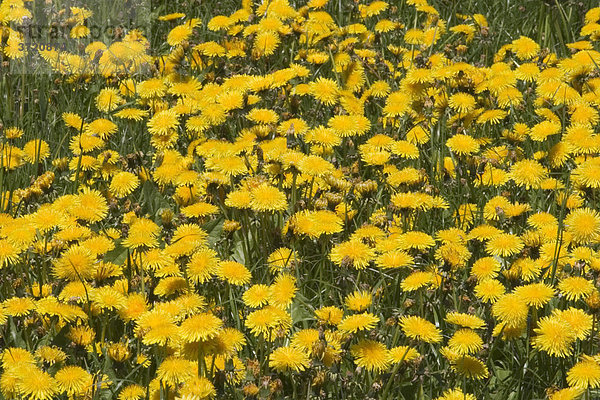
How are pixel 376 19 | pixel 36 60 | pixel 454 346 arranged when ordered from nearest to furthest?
pixel 454 346, pixel 36 60, pixel 376 19

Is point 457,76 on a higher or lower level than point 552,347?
higher

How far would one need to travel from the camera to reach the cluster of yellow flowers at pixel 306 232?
191 cm

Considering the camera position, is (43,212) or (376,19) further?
(376,19)

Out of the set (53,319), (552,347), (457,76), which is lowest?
(53,319)

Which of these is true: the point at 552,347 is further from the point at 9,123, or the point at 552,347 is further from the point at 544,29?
the point at 544,29

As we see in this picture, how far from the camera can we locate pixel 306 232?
243 centimetres

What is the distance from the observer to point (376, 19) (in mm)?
4691

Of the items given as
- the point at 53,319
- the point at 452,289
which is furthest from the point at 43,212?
the point at 452,289

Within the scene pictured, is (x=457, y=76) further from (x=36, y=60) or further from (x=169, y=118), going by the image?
(x=36, y=60)

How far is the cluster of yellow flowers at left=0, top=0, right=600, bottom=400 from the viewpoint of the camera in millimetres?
1912

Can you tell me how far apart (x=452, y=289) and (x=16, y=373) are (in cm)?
111

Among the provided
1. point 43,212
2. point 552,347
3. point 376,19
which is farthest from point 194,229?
point 376,19

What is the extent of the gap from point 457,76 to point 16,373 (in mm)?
2118

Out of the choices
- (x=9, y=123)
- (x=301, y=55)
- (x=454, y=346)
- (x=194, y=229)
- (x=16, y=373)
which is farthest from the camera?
(x=301, y=55)
